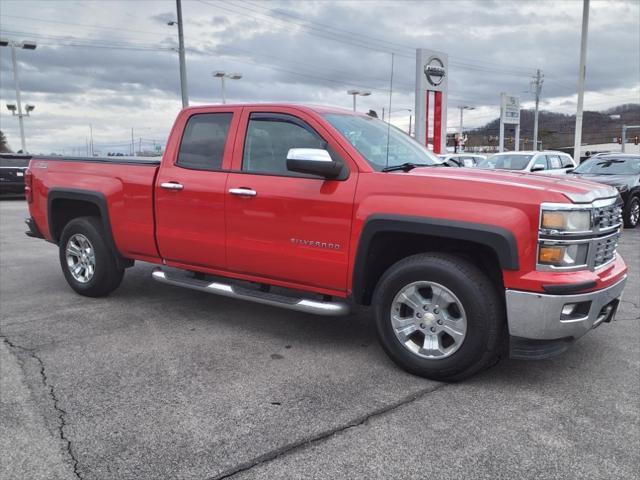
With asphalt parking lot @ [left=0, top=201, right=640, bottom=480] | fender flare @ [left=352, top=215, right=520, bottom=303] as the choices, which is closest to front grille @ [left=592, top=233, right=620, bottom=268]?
fender flare @ [left=352, top=215, right=520, bottom=303]

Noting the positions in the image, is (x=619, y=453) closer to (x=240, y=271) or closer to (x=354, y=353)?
(x=354, y=353)

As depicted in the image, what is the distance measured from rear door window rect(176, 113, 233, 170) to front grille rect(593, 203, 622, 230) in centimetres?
291

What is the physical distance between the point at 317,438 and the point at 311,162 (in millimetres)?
1814

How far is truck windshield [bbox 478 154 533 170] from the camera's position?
1423 cm

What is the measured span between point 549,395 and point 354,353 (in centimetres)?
141

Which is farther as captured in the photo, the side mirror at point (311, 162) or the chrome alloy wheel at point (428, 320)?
the side mirror at point (311, 162)

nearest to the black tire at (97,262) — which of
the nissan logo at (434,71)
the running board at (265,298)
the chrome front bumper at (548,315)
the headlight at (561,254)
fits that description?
the running board at (265,298)

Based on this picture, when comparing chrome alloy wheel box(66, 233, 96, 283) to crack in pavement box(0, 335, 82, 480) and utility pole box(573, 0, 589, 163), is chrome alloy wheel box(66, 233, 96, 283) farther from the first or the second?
utility pole box(573, 0, 589, 163)

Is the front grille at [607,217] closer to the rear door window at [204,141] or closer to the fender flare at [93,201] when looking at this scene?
the rear door window at [204,141]

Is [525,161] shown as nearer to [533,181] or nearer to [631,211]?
[631,211]

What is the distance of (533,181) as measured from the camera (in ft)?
12.1

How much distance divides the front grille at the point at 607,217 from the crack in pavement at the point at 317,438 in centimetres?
148

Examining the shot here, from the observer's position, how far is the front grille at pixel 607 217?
349cm

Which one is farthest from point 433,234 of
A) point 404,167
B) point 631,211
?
point 631,211
